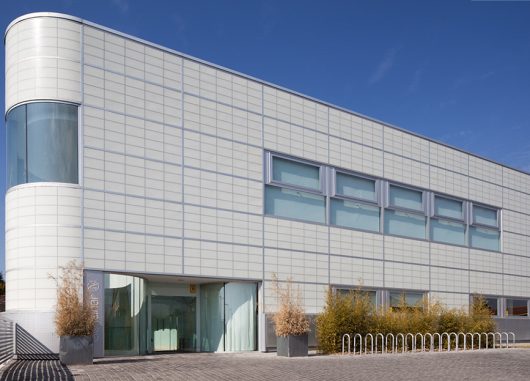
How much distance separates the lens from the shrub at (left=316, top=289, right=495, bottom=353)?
22219 millimetres

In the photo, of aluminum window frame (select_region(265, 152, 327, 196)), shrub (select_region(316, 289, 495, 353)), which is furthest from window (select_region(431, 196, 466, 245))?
aluminum window frame (select_region(265, 152, 327, 196))

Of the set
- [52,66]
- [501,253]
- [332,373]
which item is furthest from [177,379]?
[501,253]

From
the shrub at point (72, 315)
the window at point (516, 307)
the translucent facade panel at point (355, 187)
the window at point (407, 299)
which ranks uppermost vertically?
the translucent facade panel at point (355, 187)

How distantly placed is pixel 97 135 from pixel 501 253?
929 inches

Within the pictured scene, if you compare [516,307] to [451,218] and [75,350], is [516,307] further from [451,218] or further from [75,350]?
[75,350]

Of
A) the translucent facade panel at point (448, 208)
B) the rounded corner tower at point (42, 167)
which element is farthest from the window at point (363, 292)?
the rounded corner tower at point (42, 167)

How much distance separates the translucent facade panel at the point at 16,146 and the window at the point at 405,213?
15.6 metres

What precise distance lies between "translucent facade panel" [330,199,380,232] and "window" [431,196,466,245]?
14.0ft

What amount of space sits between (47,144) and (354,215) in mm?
13072

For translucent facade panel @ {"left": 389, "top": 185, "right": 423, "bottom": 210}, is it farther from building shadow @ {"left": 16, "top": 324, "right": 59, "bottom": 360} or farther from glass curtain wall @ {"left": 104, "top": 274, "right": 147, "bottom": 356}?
Result: building shadow @ {"left": 16, "top": 324, "right": 59, "bottom": 360}

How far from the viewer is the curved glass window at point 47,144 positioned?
64.8 ft

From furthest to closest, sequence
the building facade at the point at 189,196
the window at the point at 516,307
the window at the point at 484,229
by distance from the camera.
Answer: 1. the window at the point at 516,307
2. the window at the point at 484,229
3. the building facade at the point at 189,196

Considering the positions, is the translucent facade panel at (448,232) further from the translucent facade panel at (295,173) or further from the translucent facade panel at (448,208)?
the translucent facade panel at (295,173)

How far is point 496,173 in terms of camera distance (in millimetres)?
36750
